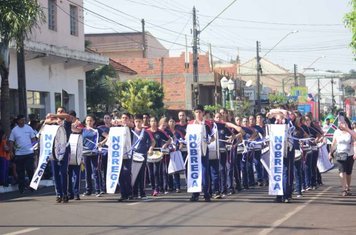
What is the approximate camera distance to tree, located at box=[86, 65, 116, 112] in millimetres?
41594

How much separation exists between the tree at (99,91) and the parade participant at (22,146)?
839 inches

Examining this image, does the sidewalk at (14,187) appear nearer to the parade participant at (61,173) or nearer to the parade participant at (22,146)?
the parade participant at (22,146)

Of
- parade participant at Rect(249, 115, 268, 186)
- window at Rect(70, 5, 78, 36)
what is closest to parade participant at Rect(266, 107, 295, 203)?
parade participant at Rect(249, 115, 268, 186)

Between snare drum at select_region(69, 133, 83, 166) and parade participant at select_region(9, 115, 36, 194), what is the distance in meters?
3.52

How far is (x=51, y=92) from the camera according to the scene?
33250 millimetres

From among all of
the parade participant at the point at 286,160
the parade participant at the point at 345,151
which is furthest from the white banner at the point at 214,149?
the parade participant at the point at 345,151

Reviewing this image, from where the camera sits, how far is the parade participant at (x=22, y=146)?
19797 mm

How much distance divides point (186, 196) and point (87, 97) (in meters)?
24.9

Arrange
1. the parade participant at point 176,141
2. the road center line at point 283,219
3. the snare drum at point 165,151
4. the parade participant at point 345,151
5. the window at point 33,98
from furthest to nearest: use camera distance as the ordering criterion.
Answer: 1. the window at point 33,98
2. the parade participant at point 176,141
3. the snare drum at point 165,151
4. the parade participant at point 345,151
5. the road center line at point 283,219

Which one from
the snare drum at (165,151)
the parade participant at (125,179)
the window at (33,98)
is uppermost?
the window at (33,98)

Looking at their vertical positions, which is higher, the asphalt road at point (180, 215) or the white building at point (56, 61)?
the white building at point (56, 61)

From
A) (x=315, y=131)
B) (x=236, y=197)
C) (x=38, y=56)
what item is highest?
(x=38, y=56)

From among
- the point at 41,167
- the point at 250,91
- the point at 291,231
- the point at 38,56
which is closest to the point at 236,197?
the point at 41,167

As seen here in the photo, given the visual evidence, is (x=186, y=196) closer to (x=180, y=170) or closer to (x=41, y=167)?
(x=180, y=170)
